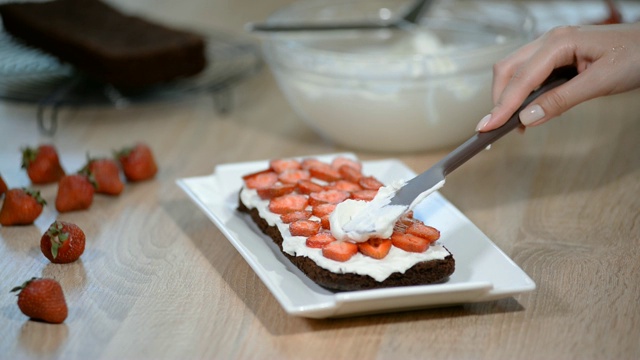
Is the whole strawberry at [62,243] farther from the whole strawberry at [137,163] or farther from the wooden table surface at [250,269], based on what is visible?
the whole strawberry at [137,163]

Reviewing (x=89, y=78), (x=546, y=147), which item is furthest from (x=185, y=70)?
(x=546, y=147)

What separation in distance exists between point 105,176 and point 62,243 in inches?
13.4

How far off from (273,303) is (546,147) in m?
0.97

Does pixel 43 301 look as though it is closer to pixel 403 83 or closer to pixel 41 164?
pixel 41 164

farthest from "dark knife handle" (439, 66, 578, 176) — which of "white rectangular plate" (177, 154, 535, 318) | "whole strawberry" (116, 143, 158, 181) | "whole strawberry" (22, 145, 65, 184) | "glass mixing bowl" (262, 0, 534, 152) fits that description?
"whole strawberry" (22, 145, 65, 184)

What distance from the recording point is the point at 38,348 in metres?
Result: 1.26

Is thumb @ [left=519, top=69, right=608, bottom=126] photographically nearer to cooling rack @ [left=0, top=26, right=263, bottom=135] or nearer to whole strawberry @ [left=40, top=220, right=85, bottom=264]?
whole strawberry @ [left=40, top=220, right=85, bottom=264]

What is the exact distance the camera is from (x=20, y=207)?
1.64 m

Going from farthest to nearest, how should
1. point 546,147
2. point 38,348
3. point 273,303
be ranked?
point 546,147 → point 273,303 → point 38,348

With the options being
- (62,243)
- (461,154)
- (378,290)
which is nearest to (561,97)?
(461,154)

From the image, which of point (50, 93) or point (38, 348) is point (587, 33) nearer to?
point (38, 348)

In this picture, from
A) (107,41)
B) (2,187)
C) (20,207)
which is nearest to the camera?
(20,207)

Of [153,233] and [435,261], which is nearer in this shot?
[435,261]

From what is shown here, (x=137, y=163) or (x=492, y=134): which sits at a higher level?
(x=492, y=134)
